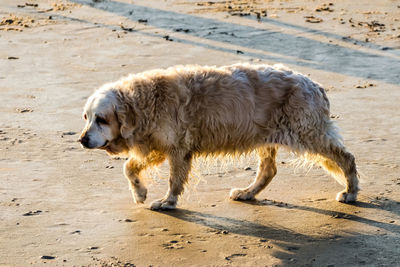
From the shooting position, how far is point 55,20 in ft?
52.0

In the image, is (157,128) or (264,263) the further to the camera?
(157,128)

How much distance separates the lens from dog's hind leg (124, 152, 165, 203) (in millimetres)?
7797

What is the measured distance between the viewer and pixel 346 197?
784cm

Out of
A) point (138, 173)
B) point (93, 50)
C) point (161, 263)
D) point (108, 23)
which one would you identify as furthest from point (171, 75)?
point (108, 23)

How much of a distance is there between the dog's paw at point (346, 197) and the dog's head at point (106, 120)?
7.11 ft

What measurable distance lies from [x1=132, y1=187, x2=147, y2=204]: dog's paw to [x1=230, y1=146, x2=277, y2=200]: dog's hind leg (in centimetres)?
89

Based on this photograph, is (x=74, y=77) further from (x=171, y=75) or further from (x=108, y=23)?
(x=171, y=75)

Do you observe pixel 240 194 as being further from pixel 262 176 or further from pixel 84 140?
pixel 84 140

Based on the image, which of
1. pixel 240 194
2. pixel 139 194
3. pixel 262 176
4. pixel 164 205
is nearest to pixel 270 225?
pixel 240 194

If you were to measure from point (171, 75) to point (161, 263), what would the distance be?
79.7 inches

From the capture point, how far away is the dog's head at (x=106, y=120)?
7309 millimetres

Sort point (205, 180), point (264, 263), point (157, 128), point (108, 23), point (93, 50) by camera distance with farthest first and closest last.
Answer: point (108, 23), point (93, 50), point (205, 180), point (157, 128), point (264, 263)

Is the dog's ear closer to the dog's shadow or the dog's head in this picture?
the dog's head

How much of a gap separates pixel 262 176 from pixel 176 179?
0.94m
